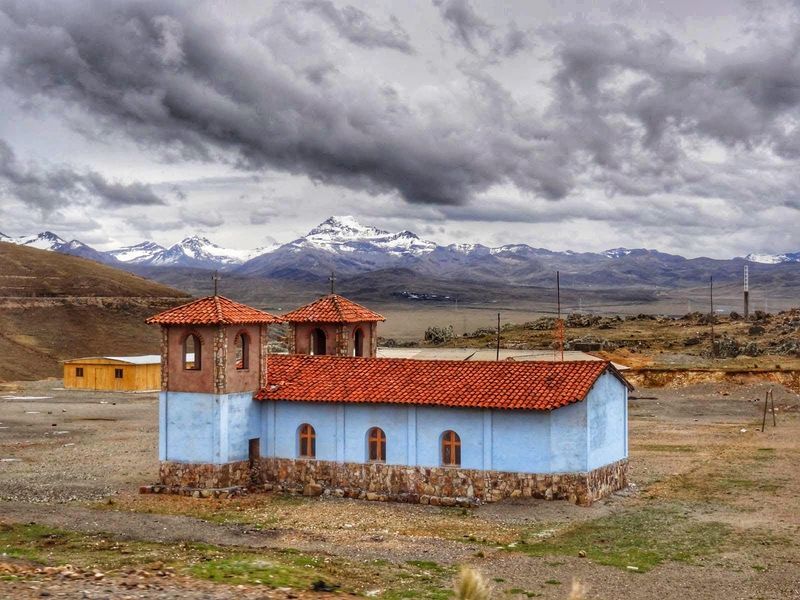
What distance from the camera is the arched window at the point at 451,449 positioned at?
116 ft

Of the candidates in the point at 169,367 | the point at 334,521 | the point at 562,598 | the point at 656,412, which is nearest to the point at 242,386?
the point at 169,367

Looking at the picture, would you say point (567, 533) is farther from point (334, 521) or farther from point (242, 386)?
point (242, 386)

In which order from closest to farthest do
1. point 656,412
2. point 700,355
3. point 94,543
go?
point 94,543 → point 656,412 → point 700,355

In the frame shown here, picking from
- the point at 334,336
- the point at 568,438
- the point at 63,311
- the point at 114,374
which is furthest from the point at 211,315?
the point at 63,311

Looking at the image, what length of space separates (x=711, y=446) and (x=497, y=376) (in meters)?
17.2

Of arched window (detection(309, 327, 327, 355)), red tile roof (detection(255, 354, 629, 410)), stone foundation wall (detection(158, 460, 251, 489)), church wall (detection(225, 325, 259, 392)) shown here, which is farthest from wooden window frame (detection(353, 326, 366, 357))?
stone foundation wall (detection(158, 460, 251, 489))

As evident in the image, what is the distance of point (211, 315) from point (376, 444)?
25.7 ft

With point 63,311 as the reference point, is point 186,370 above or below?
below

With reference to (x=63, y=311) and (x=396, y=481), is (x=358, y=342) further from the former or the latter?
(x=63, y=311)

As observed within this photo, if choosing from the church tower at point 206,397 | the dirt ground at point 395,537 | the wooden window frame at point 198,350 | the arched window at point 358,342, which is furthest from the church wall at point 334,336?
the dirt ground at point 395,537

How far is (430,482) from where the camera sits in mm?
35125

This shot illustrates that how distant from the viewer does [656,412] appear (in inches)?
2505

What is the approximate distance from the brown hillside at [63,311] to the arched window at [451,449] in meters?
68.6

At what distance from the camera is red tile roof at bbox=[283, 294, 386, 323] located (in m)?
43.1
